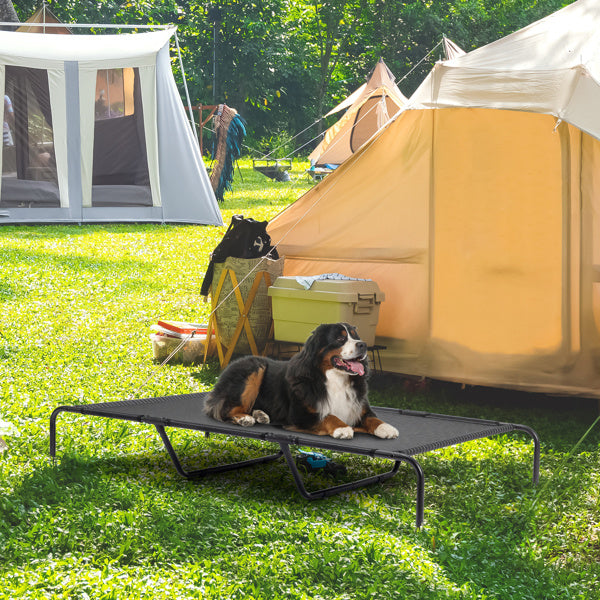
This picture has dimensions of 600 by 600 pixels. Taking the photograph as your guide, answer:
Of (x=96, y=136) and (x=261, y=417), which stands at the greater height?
(x=96, y=136)

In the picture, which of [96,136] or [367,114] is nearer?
[96,136]

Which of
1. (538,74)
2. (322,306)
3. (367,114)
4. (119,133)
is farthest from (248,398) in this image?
(367,114)

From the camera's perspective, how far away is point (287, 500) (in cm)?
372

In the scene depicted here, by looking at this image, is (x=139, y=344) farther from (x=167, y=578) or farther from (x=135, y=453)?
(x=167, y=578)

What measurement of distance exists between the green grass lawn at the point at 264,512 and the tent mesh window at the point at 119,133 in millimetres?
6704

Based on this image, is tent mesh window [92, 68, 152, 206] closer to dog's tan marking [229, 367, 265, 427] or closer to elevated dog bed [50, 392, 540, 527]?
elevated dog bed [50, 392, 540, 527]

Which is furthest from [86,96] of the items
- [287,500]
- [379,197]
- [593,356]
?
[287,500]

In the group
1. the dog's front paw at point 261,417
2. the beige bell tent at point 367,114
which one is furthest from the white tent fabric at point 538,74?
the beige bell tent at point 367,114

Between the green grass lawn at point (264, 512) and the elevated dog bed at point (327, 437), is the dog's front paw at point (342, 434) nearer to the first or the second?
the elevated dog bed at point (327, 437)

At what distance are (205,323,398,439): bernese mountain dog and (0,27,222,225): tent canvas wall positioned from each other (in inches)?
347

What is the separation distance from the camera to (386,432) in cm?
369

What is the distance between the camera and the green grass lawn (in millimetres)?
2982

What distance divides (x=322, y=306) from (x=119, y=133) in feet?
25.3

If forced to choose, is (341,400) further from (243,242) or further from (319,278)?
(243,242)
